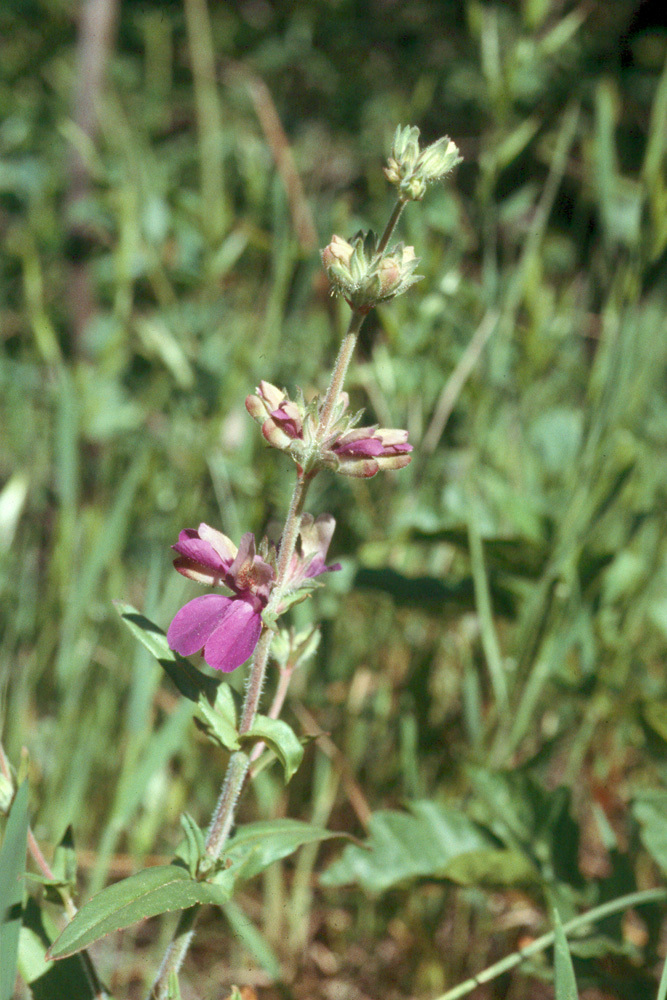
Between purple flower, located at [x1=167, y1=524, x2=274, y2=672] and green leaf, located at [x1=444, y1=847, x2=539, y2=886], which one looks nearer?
purple flower, located at [x1=167, y1=524, x2=274, y2=672]

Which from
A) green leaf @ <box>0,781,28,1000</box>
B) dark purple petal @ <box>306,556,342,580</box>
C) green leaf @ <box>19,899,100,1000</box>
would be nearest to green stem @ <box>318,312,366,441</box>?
dark purple petal @ <box>306,556,342,580</box>

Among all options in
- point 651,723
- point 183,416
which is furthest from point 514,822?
point 183,416

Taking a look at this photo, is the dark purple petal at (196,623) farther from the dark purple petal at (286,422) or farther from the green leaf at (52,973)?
the green leaf at (52,973)

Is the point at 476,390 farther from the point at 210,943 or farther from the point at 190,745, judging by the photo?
the point at 210,943

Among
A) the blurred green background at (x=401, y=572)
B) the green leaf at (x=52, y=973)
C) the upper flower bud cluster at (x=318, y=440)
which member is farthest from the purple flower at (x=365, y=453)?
the green leaf at (x=52, y=973)

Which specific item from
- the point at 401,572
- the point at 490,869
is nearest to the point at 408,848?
the point at 490,869

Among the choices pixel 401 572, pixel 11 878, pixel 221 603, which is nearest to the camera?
pixel 11 878

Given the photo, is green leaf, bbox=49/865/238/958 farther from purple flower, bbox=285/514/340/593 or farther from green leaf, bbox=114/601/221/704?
purple flower, bbox=285/514/340/593

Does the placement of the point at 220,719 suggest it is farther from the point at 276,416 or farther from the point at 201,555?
the point at 276,416
